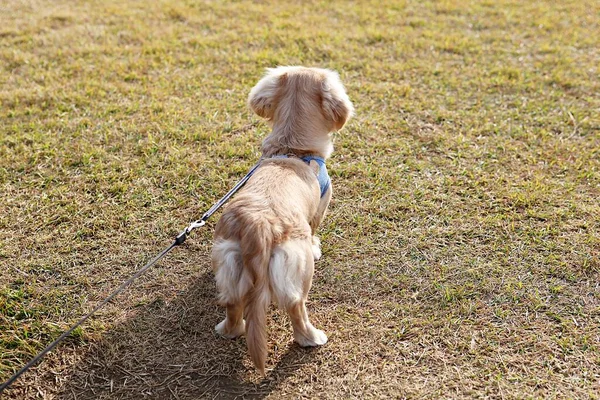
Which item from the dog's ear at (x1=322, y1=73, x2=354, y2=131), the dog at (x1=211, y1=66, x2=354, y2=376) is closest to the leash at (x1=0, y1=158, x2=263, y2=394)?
the dog at (x1=211, y1=66, x2=354, y2=376)

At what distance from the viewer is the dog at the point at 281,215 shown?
102 inches

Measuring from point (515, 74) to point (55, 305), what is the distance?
4998 mm

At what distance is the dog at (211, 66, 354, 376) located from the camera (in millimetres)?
2590

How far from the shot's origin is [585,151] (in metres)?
4.73

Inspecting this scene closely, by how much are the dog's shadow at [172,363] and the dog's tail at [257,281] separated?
0.40 m

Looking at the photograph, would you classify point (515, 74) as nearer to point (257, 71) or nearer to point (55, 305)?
point (257, 71)

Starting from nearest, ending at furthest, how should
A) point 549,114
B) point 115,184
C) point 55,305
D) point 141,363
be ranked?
point 141,363
point 55,305
point 115,184
point 549,114

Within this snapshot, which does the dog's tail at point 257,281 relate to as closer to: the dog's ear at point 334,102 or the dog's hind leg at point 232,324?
the dog's hind leg at point 232,324

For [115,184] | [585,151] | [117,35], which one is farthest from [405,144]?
[117,35]

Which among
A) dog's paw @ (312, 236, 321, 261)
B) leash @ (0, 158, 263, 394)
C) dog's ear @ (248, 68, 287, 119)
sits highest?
dog's ear @ (248, 68, 287, 119)

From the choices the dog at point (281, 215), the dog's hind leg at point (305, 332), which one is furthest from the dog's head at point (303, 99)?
the dog's hind leg at point (305, 332)

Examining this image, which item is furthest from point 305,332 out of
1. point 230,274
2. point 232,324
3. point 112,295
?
point 112,295

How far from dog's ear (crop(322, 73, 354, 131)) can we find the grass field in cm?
89

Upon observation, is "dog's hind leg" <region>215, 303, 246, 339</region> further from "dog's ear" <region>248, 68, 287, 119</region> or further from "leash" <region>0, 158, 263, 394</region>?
"dog's ear" <region>248, 68, 287, 119</region>
